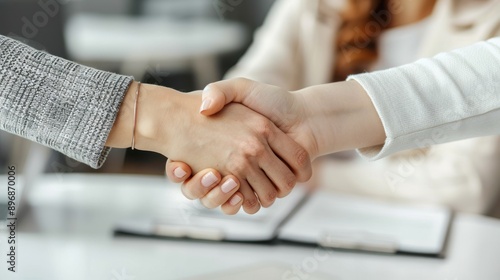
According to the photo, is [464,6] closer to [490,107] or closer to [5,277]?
[490,107]

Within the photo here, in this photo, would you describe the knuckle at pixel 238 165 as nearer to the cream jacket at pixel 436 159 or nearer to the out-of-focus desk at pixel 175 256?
the out-of-focus desk at pixel 175 256

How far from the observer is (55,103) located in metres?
0.85

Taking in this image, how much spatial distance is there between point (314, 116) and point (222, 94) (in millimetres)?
135

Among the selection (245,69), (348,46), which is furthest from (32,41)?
(348,46)

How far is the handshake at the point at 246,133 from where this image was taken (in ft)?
3.01

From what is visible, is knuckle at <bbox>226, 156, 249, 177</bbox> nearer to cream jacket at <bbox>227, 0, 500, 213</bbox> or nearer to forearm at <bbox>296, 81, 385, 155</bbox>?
forearm at <bbox>296, 81, 385, 155</bbox>

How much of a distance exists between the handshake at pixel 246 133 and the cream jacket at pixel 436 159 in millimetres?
441

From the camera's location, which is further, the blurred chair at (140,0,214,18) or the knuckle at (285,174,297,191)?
the blurred chair at (140,0,214,18)

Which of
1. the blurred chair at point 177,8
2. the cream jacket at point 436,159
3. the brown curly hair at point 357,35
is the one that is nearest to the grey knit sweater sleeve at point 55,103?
the cream jacket at point 436,159

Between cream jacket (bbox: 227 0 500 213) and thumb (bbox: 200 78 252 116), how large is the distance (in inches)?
20.3

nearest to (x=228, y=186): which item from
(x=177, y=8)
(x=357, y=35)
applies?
(x=357, y=35)

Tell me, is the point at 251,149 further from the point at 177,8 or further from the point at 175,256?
the point at 177,8

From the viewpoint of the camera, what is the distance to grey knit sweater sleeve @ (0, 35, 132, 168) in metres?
0.84

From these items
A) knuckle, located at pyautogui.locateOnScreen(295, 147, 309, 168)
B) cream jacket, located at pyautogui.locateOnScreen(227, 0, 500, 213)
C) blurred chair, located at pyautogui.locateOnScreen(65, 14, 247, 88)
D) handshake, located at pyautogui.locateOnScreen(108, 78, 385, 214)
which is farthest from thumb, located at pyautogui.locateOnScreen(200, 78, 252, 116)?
blurred chair, located at pyautogui.locateOnScreen(65, 14, 247, 88)
